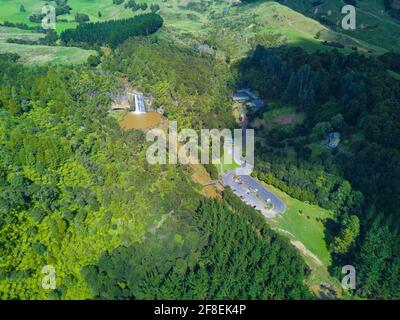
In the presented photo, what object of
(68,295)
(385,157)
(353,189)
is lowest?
(68,295)

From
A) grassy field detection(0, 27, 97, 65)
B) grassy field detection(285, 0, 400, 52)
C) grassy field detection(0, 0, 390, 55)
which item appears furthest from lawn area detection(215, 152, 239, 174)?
grassy field detection(285, 0, 400, 52)

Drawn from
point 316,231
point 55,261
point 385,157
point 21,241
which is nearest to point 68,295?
point 55,261

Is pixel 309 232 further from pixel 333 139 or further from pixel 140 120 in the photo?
pixel 140 120

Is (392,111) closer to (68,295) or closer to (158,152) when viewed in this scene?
(158,152)

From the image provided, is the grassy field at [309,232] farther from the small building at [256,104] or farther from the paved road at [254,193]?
the small building at [256,104]

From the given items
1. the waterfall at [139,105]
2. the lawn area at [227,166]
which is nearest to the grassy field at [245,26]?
the waterfall at [139,105]

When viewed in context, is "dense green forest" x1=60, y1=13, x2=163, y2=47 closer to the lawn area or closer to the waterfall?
the waterfall

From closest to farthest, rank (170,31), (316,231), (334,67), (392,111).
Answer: (316,231) → (392,111) → (334,67) → (170,31)

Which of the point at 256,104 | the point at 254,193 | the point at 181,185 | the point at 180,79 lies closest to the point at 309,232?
the point at 254,193
